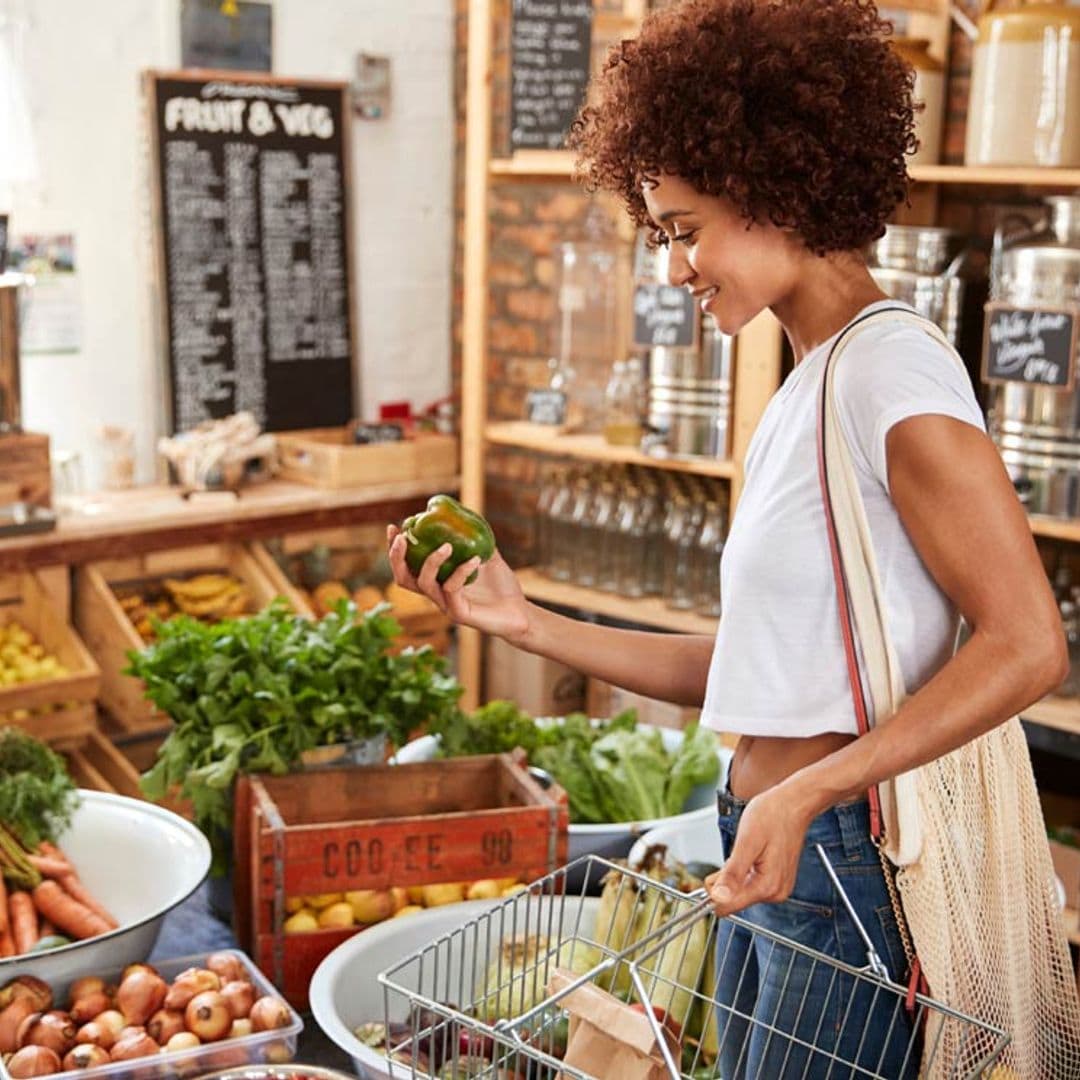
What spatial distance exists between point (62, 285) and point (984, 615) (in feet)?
11.1

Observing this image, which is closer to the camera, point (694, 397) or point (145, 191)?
point (694, 397)

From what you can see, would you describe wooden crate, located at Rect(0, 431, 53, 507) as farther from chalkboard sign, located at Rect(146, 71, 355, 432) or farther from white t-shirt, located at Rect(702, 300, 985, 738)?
white t-shirt, located at Rect(702, 300, 985, 738)

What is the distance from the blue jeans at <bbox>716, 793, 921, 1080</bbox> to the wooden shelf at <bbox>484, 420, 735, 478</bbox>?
2.25 metres

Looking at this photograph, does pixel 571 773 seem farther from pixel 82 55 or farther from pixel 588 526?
pixel 82 55

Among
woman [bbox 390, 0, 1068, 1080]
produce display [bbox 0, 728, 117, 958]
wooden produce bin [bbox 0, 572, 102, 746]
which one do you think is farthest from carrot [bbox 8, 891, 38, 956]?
wooden produce bin [bbox 0, 572, 102, 746]

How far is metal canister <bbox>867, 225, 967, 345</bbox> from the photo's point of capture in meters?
3.36

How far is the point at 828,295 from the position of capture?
149 centimetres

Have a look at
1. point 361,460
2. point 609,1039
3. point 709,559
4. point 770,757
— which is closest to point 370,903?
point 770,757

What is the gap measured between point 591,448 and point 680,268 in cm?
242

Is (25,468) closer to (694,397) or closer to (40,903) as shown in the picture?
(694,397)

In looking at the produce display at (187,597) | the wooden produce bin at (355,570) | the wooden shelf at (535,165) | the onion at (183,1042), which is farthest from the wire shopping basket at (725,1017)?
the wooden produce bin at (355,570)

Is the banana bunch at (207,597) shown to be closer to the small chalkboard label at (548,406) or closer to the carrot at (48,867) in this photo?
the small chalkboard label at (548,406)

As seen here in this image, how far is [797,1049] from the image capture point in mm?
1493

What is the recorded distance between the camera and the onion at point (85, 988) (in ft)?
6.03
